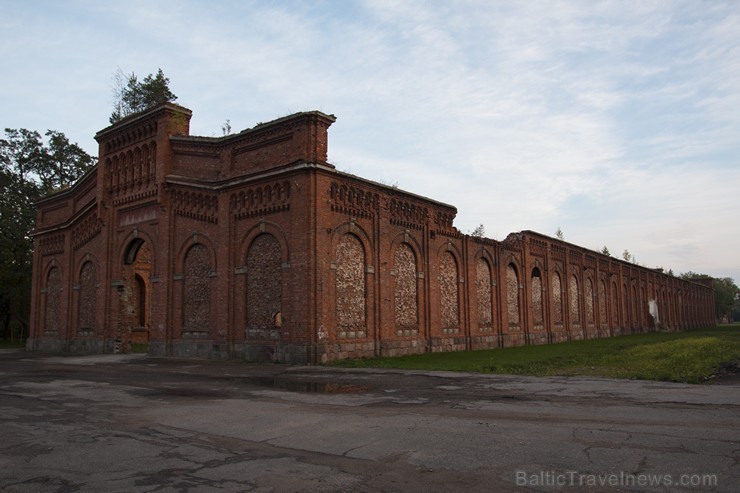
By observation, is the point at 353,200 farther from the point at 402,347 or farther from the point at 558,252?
the point at 558,252

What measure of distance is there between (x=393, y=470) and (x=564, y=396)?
618 centimetres

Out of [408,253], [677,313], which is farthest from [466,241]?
[677,313]

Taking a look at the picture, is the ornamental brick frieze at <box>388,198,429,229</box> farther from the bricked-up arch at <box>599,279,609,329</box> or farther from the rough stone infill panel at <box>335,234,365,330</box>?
the bricked-up arch at <box>599,279,609,329</box>

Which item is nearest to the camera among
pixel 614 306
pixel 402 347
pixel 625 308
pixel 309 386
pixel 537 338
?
pixel 309 386

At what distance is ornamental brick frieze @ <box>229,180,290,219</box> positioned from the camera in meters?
21.2

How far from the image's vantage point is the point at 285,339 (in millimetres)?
20391

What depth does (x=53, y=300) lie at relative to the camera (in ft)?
107

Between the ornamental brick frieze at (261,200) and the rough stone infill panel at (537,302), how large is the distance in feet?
68.4

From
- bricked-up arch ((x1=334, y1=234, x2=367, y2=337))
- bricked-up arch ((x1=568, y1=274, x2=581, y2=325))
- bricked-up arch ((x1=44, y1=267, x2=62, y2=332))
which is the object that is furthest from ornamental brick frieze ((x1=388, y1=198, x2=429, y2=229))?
bricked-up arch ((x1=44, y1=267, x2=62, y2=332))

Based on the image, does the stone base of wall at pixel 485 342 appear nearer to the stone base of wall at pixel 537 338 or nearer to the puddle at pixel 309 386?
the stone base of wall at pixel 537 338

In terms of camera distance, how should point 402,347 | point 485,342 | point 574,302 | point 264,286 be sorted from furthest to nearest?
point 574,302
point 485,342
point 402,347
point 264,286

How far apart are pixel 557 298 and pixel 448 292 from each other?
14712 mm

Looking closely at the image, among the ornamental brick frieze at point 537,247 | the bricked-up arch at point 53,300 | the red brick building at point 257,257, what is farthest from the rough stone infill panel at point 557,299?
the bricked-up arch at point 53,300

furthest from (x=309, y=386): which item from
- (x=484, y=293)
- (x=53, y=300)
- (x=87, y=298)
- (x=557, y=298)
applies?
(x=557, y=298)
